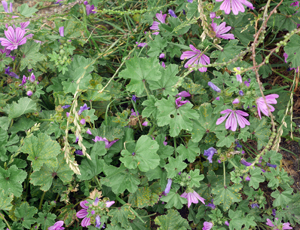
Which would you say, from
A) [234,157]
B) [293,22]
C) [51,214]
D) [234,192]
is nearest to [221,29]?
[293,22]

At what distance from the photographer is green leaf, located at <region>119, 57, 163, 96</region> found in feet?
6.48

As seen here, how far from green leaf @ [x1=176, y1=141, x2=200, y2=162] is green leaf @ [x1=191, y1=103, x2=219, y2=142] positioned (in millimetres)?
102

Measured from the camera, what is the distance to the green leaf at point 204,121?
2.10 meters

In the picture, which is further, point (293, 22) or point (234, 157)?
point (293, 22)

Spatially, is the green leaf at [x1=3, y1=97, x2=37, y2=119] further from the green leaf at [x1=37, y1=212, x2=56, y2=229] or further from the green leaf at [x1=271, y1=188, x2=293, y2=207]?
the green leaf at [x1=271, y1=188, x2=293, y2=207]

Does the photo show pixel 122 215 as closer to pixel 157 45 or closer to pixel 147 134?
pixel 147 134

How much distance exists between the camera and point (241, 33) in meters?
2.34

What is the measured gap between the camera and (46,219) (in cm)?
208

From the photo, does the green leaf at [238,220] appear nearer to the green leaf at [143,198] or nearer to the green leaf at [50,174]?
the green leaf at [143,198]

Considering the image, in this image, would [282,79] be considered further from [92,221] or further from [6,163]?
[6,163]

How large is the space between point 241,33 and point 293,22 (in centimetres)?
47

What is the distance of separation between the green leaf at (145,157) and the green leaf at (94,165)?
22 centimetres

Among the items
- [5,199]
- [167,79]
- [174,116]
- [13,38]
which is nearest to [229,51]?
[167,79]

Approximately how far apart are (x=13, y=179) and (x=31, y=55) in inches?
43.1
